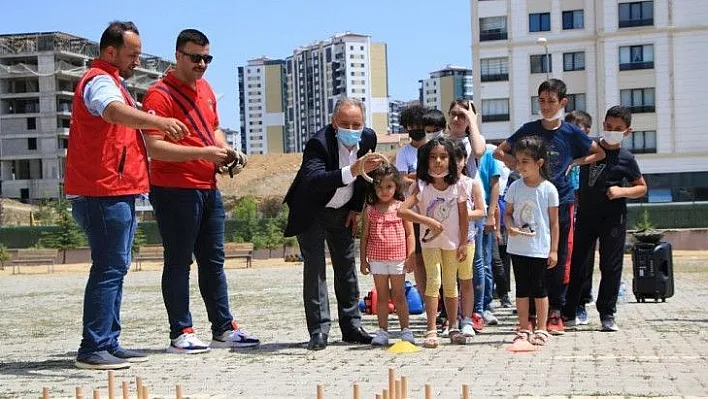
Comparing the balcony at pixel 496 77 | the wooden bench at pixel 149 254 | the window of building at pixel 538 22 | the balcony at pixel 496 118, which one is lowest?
the wooden bench at pixel 149 254

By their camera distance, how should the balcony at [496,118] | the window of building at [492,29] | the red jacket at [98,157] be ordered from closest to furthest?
1. the red jacket at [98,157]
2. the window of building at [492,29]
3. the balcony at [496,118]

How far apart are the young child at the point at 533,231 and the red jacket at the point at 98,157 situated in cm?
321

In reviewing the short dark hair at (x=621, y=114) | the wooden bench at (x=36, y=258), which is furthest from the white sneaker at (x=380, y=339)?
the wooden bench at (x=36, y=258)

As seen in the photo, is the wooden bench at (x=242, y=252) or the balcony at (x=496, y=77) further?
the balcony at (x=496, y=77)

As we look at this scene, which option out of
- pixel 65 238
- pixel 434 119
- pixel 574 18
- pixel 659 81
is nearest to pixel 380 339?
pixel 434 119

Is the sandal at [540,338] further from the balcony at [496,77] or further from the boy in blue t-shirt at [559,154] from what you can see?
the balcony at [496,77]

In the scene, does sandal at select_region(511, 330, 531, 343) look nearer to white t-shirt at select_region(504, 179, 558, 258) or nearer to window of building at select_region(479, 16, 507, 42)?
white t-shirt at select_region(504, 179, 558, 258)

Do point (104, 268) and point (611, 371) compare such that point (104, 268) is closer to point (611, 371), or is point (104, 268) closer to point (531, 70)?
point (611, 371)

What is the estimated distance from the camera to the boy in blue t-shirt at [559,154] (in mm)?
9539

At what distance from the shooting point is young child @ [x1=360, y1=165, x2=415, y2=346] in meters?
9.21

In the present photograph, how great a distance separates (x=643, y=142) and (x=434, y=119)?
62153 millimetres

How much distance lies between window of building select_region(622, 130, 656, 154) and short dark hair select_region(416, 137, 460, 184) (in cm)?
6234

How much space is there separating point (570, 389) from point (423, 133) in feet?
13.7

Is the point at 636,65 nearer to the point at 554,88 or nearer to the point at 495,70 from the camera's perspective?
the point at 495,70
